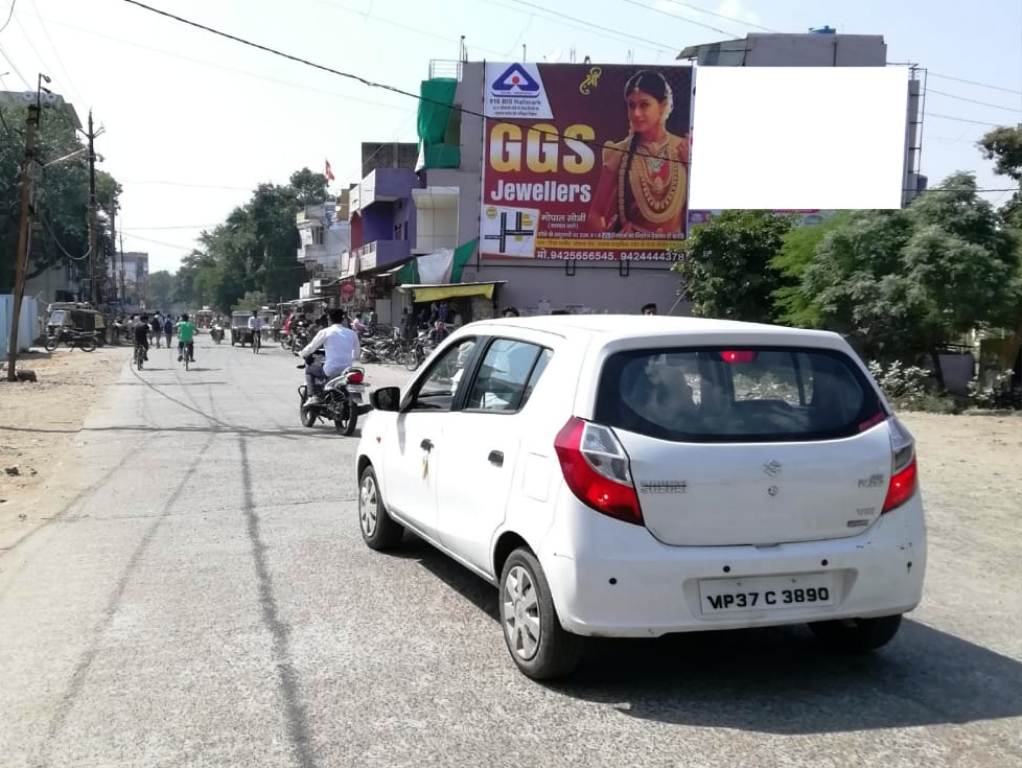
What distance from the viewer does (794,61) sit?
4088 cm

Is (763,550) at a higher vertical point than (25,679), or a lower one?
higher

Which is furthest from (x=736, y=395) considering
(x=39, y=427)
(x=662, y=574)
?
(x=39, y=427)

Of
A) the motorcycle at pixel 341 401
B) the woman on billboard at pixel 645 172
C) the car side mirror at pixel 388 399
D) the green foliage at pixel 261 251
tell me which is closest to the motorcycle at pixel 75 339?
the woman on billboard at pixel 645 172

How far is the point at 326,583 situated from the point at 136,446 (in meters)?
7.87

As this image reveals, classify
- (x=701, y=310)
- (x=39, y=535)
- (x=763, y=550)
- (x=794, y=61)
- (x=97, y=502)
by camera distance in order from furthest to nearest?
(x=794, y=61) → (x=701, y=310) → (x=97, y=502) → (x=39, y=535) → (x=763, y=550)

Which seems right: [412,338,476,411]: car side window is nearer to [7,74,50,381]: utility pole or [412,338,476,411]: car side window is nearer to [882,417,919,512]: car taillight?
[882,417,919,512]: car taillight

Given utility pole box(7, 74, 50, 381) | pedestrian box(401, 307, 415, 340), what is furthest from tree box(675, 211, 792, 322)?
utility pole box(7, 74, 50, 381)

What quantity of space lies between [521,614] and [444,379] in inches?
71.7

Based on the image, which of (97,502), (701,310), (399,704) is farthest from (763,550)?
(701,310)

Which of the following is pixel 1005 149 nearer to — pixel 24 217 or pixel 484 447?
pixel 24 217

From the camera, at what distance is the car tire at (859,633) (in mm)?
4727

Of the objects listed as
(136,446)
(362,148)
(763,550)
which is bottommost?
(136,446)

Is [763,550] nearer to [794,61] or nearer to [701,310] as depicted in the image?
[701,310]

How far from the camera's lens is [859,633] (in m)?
4.81
